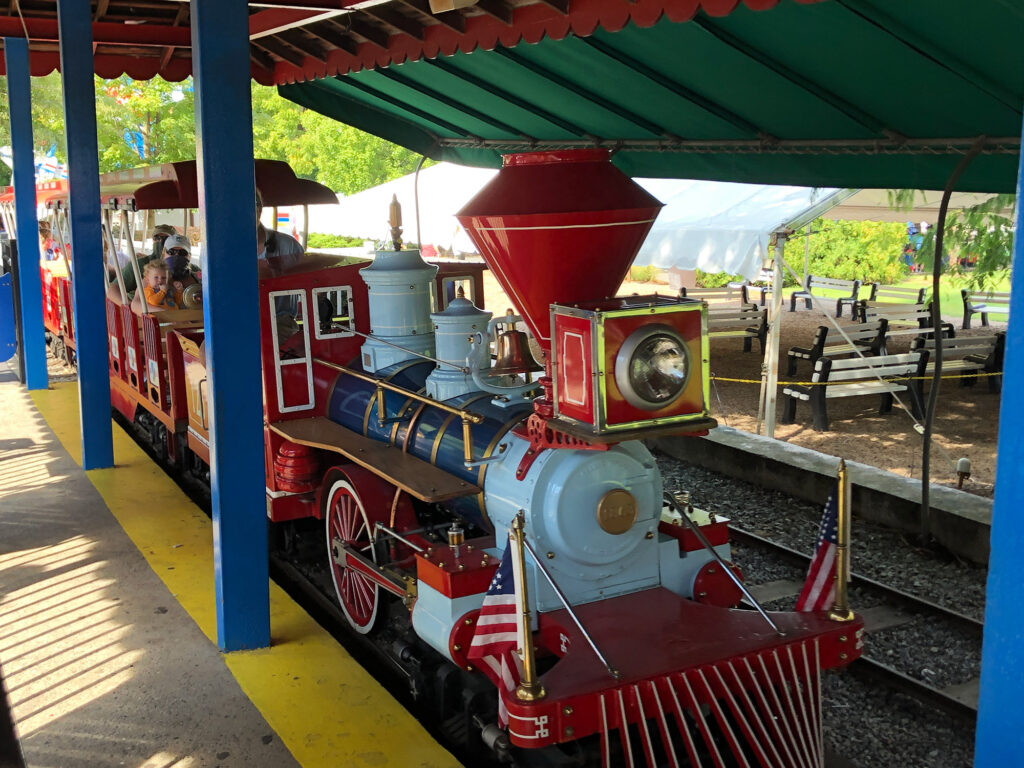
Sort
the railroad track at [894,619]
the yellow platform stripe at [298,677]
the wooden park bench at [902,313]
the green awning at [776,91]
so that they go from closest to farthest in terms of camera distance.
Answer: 1. the yellow platform stripe at [298,677]
2. the railroad track at [894,619]
3. the green awning at [776,91]
4. the wooden park bench at [902,313]

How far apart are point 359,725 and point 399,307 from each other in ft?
8.24

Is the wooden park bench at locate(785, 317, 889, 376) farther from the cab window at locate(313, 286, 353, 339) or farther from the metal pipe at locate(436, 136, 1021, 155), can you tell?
the cab window at locate(313, 286, 353, 339)

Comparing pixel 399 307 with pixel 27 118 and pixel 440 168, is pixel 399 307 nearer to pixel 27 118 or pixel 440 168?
pixel 27 118

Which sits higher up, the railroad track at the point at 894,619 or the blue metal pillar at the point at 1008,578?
the blue metal pillar at the point at 1008,578

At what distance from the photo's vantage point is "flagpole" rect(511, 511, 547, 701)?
133 inches

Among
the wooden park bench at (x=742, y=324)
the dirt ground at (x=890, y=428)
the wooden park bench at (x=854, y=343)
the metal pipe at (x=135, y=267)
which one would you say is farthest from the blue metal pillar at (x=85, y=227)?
the wooden park bench at (x=742, y=324)

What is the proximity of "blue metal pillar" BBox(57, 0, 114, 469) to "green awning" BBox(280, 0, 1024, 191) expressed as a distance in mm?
2740

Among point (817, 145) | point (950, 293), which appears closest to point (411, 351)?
point (817, 145)

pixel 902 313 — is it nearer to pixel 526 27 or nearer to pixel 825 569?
pixel 526 27

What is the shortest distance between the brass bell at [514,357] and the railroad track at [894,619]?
2.56 m

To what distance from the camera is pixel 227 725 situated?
436cm

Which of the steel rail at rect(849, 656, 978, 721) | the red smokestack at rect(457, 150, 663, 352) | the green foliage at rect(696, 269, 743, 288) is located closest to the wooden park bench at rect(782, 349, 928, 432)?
the steel rail at rect(849, 656, 978, 721)

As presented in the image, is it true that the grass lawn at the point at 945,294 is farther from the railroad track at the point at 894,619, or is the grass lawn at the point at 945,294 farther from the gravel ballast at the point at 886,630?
the railroad track at the point at 894,619

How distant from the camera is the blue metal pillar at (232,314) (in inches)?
Result: 177
